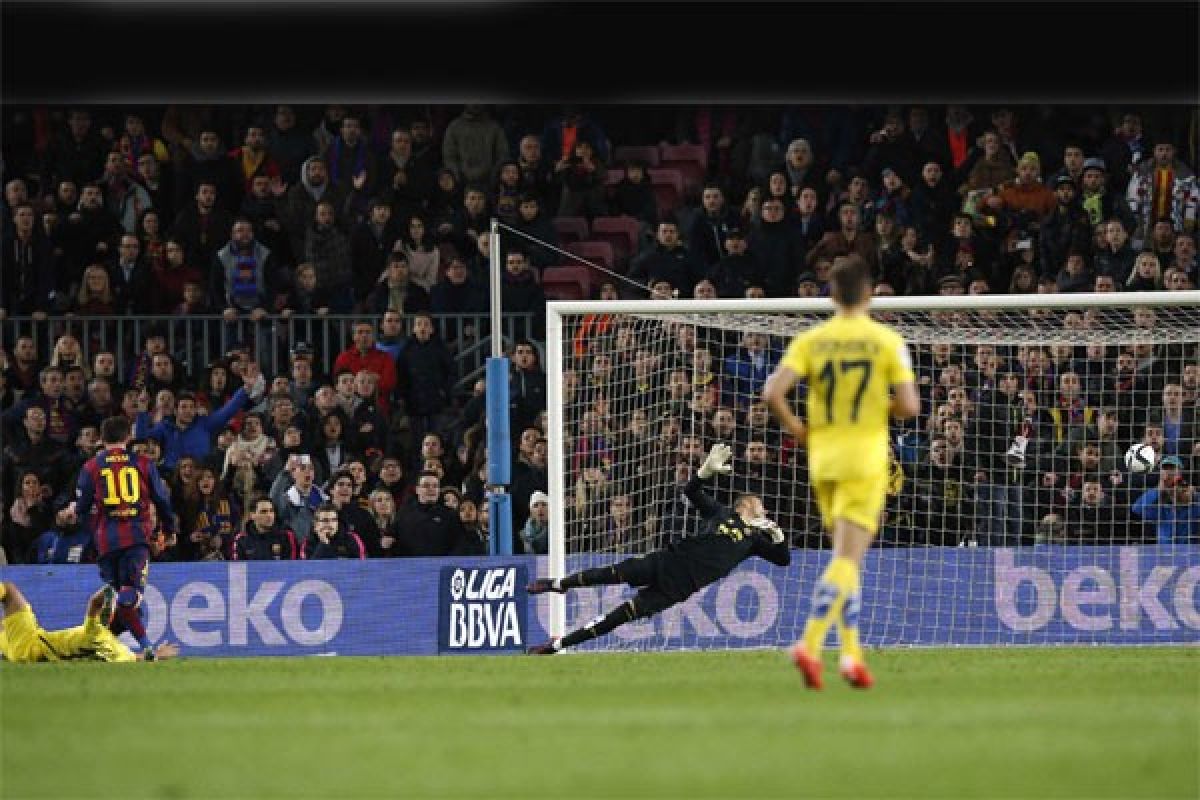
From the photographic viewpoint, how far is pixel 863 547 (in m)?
10.4

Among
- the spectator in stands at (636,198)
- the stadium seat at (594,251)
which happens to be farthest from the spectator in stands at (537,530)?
the spectator in stands at (636,198)

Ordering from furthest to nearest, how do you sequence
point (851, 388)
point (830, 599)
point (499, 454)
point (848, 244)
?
point (848, 244) → point (499, 454) → point (851, 388) → point (830, 599)

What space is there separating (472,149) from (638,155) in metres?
2.26

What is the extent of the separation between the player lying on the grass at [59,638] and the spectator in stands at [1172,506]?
883cm

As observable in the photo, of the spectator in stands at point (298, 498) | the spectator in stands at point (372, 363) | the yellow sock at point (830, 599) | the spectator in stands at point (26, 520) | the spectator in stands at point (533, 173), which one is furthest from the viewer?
the spectator in stands at point (533, 173)

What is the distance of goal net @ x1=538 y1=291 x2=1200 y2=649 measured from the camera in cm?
1791

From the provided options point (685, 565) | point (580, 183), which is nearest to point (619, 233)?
point (580, 183)

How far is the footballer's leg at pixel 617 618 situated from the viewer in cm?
1590

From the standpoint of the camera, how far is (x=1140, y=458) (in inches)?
711

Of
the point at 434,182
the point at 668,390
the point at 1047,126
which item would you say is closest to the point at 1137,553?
the point at 668,390

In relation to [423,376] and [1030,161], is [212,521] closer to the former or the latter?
[423,376]

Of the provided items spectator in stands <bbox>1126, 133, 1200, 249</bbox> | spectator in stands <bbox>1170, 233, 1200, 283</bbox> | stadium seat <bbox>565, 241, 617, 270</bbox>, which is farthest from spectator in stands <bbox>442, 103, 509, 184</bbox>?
spectator in stands <bbox>1170, 233, 1200, 283</bbox>

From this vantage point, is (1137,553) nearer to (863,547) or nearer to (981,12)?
(981,12)

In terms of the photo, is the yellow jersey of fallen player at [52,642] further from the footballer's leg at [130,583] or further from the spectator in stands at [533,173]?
the spectator in stands at [533,173]
